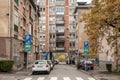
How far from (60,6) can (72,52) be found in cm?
1454

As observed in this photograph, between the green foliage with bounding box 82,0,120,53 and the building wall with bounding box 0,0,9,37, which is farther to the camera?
the building wall with bounding box 0,0,9,37

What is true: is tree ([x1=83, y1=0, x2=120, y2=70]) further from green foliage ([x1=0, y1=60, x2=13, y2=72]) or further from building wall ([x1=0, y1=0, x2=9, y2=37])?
building wall ([x1=0, y1=0, x2=9, y2=37])

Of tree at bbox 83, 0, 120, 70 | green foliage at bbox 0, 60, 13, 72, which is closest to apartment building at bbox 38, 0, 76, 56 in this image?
green foliage at bbox 0, 60, 13, 72

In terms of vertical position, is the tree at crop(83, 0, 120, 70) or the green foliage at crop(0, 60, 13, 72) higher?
the tree at crop(83, 0, 120, 70)

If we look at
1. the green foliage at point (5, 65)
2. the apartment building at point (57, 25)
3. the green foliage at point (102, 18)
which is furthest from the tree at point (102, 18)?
the apartment building at point (57, 25)

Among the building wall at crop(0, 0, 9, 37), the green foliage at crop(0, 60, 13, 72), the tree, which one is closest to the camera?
the tree

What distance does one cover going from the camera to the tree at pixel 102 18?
2853cm

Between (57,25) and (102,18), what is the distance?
7944cm

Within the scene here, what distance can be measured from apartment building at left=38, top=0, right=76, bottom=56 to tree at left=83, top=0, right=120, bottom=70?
246 feet

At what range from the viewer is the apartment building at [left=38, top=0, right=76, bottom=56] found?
347 feet

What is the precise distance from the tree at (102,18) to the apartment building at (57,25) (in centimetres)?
7486

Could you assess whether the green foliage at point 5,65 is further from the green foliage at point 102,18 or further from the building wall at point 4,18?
the green foliage at point 102,18

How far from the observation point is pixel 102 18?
28406 mm

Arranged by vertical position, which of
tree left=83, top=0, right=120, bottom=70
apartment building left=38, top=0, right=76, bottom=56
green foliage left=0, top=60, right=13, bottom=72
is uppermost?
apartment building left=38, top=0, right=76, bottom=56
